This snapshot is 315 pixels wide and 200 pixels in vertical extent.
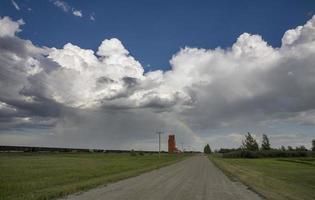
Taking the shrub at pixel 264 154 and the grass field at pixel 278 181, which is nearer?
the grass field at pixel 278 181

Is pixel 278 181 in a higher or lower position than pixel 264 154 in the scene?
lower

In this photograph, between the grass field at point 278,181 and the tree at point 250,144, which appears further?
the tree at point 250,144

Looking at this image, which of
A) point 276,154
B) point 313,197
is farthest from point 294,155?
point 313,197

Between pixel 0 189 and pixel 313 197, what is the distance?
15.4 metres

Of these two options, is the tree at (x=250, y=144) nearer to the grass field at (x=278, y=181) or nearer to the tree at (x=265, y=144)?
the tree at (x=265, y=144)

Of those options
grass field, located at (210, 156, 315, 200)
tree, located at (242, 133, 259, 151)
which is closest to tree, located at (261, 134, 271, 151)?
tree, located at (242, 133, 259, 151)

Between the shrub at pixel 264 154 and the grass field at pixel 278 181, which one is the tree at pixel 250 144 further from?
the grass field at pixel 278 181

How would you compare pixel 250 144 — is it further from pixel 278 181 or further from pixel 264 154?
pixel 278 181

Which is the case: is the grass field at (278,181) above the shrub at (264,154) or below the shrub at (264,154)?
below

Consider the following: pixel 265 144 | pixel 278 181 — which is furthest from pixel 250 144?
pixel 278 181

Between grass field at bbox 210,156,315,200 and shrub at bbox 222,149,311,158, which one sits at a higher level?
shrub at bbox 222,149,311,158

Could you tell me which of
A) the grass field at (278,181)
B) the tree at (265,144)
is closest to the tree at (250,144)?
the tree at (265,144)

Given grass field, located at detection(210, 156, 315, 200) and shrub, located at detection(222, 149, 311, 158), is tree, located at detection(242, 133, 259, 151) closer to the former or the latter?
shrub, located at detection(222, 149, 311, 158)

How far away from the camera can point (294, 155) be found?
472ft
